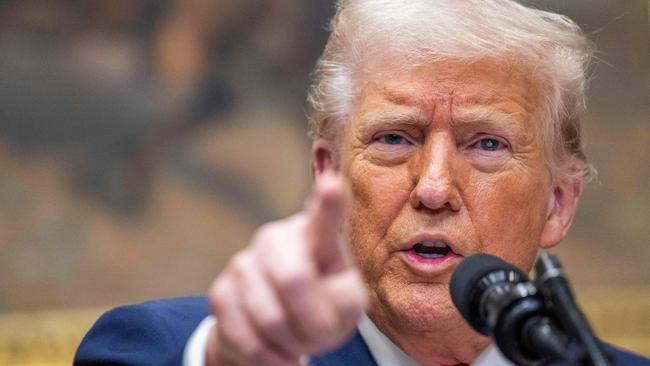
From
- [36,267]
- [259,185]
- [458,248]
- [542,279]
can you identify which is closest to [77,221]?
[36,267]

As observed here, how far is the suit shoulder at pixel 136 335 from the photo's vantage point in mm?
2225

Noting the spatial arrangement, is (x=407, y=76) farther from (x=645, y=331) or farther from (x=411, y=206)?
(x=645, y=331)

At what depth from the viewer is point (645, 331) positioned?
16.0ft

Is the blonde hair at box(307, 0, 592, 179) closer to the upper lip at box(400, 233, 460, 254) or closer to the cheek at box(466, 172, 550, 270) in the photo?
the cheek at box(466, 172, 550, 270)

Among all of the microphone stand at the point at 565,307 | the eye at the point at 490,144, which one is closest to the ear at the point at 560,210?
the eye at the point at 490,144

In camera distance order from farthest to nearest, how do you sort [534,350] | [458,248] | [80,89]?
[80,89] < [458,248] < [534,350]

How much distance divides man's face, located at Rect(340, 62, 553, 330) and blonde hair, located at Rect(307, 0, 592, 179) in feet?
0.13

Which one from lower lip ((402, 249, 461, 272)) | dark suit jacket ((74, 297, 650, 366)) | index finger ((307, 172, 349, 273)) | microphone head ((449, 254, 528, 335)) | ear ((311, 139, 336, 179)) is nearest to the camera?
index finger ((307, 172, 349, 273))

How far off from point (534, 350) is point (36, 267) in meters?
3.38

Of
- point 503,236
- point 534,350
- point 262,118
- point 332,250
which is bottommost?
point 262,118

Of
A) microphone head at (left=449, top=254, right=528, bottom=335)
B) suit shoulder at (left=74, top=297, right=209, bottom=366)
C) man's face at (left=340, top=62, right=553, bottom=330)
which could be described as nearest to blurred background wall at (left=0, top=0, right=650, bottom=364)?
man's face at (left=340, top=62, right=553, bottom=330)

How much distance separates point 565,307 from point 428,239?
2.93 ft

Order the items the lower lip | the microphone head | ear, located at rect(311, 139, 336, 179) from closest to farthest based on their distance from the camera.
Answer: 1. the microphone head
2. the lower lip
3. ear, located at rect(311, 139, 336, 179)

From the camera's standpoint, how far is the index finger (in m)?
1.38
